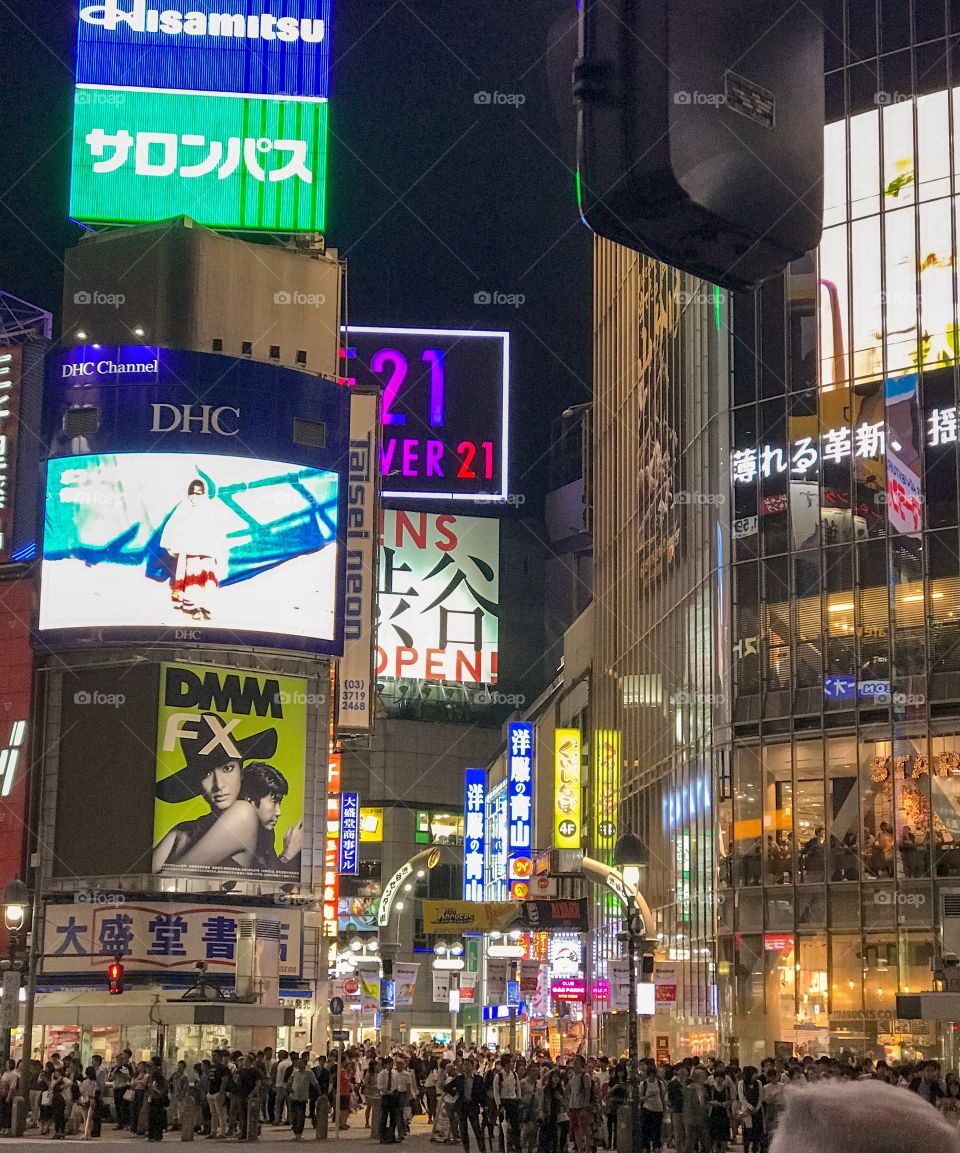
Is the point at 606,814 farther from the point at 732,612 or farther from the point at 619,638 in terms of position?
the point at 732,612

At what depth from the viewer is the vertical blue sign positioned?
69188 millimetres

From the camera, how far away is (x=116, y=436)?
161ft

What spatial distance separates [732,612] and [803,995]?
9274 mm

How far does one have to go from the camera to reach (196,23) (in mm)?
56469

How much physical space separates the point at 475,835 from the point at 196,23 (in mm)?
37784

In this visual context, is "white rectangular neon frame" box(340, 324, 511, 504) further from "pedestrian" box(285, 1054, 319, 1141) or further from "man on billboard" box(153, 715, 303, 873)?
"pedestrian" box(285, 1054, 319, 1141)

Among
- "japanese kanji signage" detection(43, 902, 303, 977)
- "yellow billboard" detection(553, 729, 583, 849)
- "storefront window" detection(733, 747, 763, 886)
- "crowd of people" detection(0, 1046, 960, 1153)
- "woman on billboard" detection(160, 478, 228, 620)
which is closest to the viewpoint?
"crowd of people" detection(0, 1046, 960, 1153)

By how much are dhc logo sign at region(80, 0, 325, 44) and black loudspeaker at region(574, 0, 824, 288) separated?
5644 centimetres

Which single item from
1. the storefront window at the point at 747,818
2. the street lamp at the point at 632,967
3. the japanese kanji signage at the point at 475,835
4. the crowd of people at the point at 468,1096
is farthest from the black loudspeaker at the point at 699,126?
the japanese kanji signage at the point at 475,835

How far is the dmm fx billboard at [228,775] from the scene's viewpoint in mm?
48219

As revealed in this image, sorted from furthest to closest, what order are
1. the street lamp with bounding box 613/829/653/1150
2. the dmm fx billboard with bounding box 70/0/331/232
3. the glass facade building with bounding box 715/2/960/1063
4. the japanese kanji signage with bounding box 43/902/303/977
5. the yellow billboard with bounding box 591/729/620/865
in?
1. the yellow billboard with bounding box 591/729/620/865
2. the dmm fx billboard with bounding box 70/0/331/232
3. the japanese kanji signage with bounding box 43/902/303/977
4. the glass facade building with bounding box 715/2/960/1063
5. the street lamp with bounding box 613/829/653/1150

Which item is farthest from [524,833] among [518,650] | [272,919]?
[518,650]

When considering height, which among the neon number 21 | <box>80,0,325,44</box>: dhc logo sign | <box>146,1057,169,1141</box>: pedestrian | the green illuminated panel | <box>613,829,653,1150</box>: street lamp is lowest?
<box>146,1057,169,1141</box>: pedestrian

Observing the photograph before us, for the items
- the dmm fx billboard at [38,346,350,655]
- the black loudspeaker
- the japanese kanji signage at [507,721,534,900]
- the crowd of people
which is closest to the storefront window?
the crowd of people
